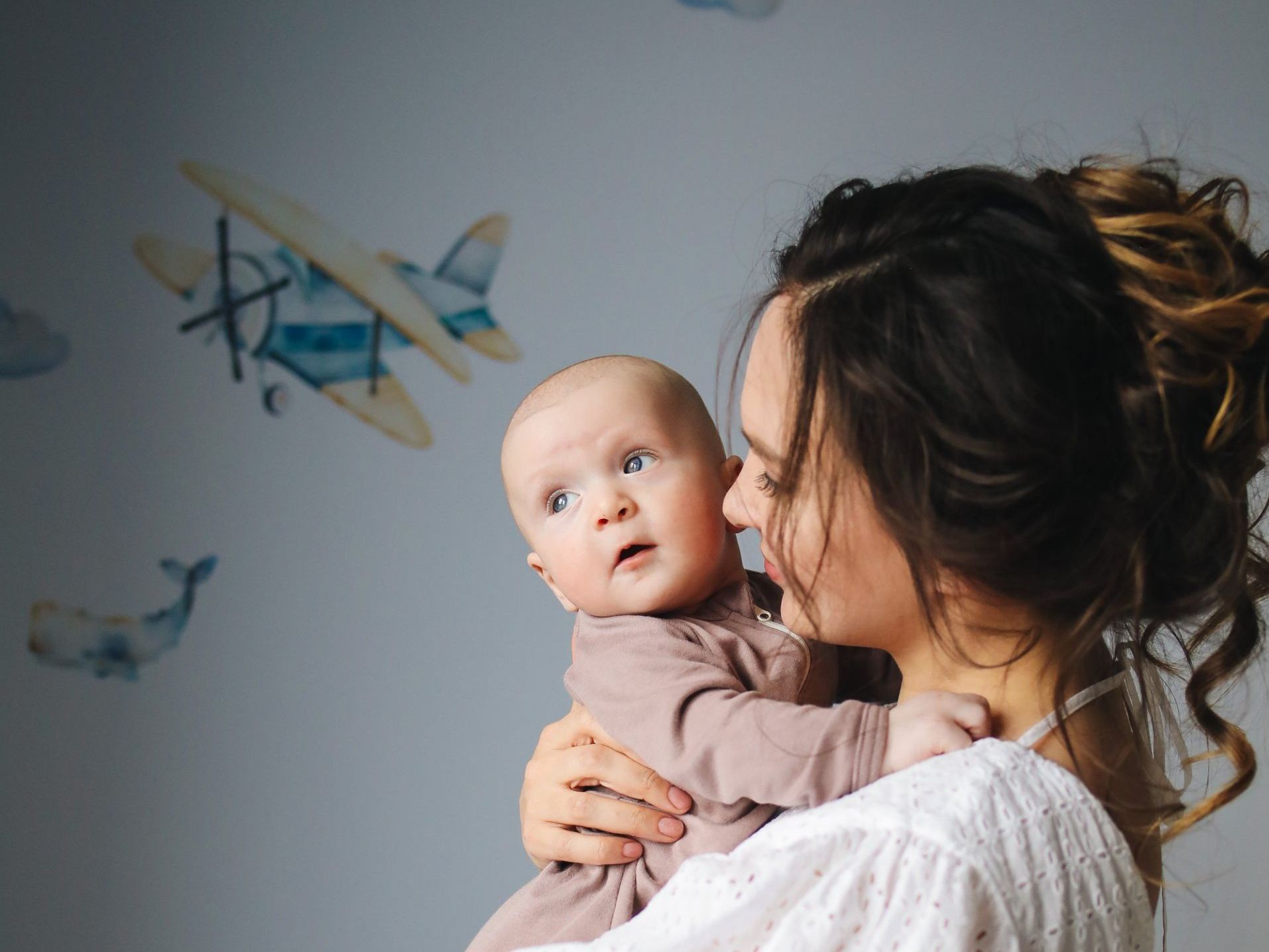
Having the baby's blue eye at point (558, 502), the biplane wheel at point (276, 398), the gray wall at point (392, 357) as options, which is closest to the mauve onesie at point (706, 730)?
the baby's blue eye at point (558, 502)

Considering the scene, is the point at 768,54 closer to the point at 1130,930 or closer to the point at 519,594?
the point at 519,594

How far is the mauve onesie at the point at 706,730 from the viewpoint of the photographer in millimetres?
924

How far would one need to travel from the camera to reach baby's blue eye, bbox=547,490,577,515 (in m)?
1.15

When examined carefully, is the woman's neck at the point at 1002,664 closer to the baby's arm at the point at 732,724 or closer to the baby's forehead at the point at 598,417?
the baby's arm at the point at 732,724

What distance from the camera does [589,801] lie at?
1.13 m

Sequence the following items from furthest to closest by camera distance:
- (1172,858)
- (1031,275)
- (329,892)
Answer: (329,892)
(1172,858)
(1031,275)

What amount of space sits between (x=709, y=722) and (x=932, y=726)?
189 mm

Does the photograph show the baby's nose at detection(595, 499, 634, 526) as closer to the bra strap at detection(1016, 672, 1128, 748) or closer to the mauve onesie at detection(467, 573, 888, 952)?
the mauve onesie at detection(467, 573, 888, 952)

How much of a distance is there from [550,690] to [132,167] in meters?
1.44

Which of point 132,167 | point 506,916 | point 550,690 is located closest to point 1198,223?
point 506,916

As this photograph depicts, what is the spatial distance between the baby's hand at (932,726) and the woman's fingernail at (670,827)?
24 cm

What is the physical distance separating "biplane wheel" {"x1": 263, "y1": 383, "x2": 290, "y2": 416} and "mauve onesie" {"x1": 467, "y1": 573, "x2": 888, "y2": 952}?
1.57m

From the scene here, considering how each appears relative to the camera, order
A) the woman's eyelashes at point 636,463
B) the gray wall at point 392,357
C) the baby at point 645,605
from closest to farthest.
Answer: the baby at point 645,605
the woman's eyelashes at point 636,463
the gray wall at point 392,357

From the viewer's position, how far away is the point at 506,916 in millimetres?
1138
